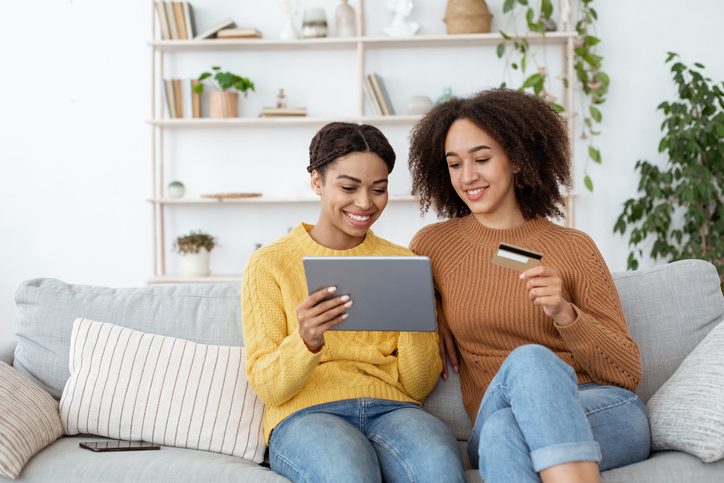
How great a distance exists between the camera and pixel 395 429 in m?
1.59

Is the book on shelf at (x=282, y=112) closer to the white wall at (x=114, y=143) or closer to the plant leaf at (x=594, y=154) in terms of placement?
the white wall at (x=114, y=143)

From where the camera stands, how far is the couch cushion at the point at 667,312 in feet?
6.08

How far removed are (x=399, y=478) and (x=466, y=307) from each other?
414 millimetres

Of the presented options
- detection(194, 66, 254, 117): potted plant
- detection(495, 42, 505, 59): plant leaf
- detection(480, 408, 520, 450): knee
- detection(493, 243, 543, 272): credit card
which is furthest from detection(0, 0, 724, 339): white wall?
detection(480, 408, 520, 450): knee

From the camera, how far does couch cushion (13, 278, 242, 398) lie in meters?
1.90

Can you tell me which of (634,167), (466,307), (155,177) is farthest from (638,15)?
(466,307)

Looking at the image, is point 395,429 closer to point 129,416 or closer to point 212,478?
point 212,478

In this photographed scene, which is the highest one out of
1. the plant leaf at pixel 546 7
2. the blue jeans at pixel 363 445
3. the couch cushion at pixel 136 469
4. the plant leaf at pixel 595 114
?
the plant leaf at pixel 546 7

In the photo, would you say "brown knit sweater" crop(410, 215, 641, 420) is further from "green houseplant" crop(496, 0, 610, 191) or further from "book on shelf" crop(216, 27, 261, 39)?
"book on shelf" crop(216, 27, 261, 39)

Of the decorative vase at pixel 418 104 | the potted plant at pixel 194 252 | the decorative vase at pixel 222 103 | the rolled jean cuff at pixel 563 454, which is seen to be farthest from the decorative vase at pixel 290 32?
the rolled jean cuff at pixel 563 454

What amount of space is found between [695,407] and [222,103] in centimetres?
296

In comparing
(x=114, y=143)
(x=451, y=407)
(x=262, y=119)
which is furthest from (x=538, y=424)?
(x=114, y=143)

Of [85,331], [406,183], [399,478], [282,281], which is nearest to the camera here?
[399,478]

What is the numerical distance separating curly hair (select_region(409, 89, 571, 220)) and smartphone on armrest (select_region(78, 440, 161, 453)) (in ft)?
2.80
